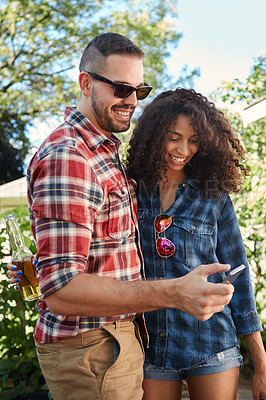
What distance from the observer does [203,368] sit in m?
2.12

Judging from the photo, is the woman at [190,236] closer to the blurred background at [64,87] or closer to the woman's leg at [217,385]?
the woman's leg at [217,385]

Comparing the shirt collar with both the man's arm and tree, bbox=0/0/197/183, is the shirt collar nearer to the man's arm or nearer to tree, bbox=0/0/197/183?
the man's arm

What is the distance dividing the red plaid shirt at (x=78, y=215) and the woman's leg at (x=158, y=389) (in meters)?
0.59

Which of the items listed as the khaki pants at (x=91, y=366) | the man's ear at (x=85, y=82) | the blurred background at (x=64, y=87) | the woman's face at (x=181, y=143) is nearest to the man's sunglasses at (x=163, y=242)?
the woman's face at (x=181, y=143)

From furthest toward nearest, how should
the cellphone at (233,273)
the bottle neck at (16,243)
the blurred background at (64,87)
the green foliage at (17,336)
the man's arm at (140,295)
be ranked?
the blurred background at (64,87)
the green foliage at (17,336)
the bottle neck at (16,243)
the cellphone at (233,273)
the man's arm at (140,295)

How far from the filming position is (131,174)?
2369 millimetres

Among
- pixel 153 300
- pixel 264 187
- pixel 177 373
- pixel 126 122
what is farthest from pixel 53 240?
pixel 264 187

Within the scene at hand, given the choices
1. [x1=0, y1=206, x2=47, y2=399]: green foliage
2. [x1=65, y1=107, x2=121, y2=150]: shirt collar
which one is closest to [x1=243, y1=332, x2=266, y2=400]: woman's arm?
[x1=65, y1=107, x2=121, y2=150]: shirt collar

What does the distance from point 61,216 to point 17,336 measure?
250cm

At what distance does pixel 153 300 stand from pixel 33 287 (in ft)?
3.29

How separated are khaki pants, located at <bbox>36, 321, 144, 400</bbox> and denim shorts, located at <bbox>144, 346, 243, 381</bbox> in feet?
1.25

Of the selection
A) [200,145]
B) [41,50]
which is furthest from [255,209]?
[41,50]

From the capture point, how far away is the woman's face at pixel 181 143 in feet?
7.38

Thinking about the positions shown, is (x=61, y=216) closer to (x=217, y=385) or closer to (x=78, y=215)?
(x=78, y=215)
